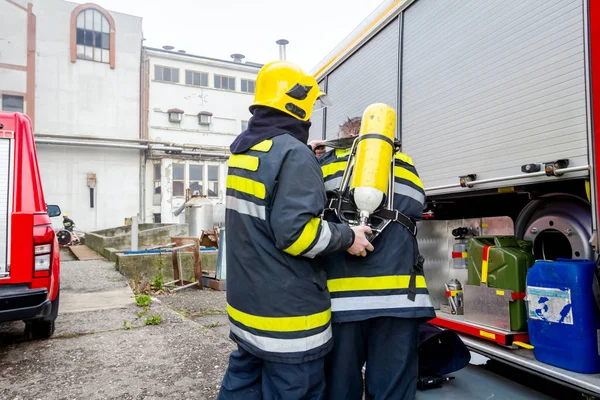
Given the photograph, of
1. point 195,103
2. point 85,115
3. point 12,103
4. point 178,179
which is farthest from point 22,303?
point 195,103

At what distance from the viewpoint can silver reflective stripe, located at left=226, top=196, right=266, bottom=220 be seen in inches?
75.3

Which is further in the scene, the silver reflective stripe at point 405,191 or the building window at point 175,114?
the building window at point 175,114

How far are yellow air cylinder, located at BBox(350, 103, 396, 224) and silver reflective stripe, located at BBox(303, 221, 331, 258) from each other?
0.30m

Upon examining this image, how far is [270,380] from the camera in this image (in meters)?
1.94

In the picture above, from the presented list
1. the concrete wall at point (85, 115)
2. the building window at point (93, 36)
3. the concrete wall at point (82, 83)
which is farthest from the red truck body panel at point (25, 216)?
the building window at point (93, 36)

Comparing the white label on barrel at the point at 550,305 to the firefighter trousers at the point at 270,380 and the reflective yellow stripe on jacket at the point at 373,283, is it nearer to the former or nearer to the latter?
the reflective yellow stripe on jacket at the point at 373,283

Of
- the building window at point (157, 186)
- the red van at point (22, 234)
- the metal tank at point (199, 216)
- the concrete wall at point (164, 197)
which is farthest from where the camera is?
the building window at point (157, 186)

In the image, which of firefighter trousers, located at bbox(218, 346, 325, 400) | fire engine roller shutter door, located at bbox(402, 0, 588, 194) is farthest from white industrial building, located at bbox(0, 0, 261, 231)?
firefighter trousers, located at bbox(218, 346, 325, 400)

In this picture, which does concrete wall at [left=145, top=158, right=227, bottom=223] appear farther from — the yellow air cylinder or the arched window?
the yellow air cylinder

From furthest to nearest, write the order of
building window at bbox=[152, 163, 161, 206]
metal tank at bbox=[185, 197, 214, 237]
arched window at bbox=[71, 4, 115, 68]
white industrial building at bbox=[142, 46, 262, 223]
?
1. white industrial building at bbox=[142, 46, 262, 223]
2. building window at bbox=[152, 163, 161, 206]
3. arched window at bbox=[71, 4, 115, 68]
4. metal tank at bbox=[185, 197, 214, 237]

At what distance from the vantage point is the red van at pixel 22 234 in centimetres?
352

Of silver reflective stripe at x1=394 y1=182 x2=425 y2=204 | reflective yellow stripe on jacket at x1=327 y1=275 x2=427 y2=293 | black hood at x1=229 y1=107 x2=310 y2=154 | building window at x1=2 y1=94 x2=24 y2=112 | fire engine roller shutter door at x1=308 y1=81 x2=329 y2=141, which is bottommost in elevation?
reflective yellow stripe on jacket at x1=327 y1=275 x2=427 y2=293

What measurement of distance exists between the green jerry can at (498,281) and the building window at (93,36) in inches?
1032

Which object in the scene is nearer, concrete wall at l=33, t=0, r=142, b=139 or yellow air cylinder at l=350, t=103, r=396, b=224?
yellow air cylinder at l=350, t=103, r=396, b=224
